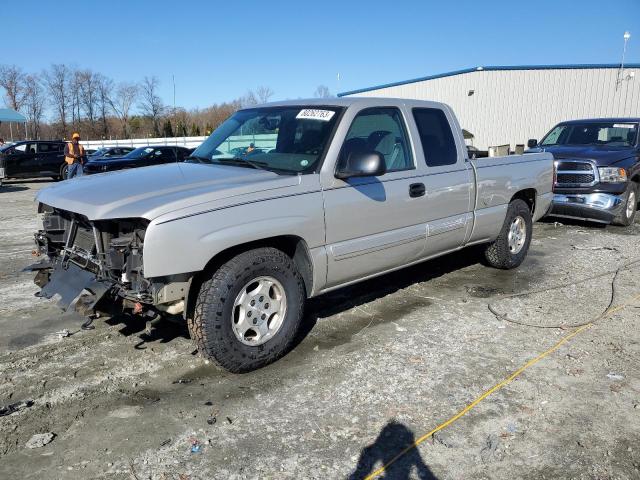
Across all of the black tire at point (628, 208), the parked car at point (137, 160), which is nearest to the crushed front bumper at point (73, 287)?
the black tire at point (628, 208)

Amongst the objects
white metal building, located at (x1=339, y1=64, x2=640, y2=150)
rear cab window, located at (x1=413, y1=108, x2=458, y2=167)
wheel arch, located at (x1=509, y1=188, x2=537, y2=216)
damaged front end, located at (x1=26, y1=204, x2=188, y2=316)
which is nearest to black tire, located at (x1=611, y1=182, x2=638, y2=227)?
wheel arch, located at (x1=509, y1=188, x2=537, y2=216)

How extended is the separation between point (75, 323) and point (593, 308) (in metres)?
4.94

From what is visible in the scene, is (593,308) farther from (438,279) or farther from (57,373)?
(57,373)

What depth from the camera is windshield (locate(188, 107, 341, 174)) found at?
408 cm

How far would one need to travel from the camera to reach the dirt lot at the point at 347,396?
275 cm

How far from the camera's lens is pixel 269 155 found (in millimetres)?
4230

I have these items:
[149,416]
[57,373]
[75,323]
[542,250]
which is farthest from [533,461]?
[542,250]

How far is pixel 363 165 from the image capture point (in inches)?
151

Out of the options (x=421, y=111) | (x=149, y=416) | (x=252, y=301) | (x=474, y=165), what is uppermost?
(x=421, y=111)

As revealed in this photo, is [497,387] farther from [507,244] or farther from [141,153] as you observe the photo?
[141,153]

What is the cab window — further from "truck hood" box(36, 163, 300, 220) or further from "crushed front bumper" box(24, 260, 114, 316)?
"crushed front bumper" box(24, 260, 114, 316)

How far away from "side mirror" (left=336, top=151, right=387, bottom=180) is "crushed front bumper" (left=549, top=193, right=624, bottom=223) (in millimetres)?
6368

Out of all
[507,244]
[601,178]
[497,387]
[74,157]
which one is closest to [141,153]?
[74,157]

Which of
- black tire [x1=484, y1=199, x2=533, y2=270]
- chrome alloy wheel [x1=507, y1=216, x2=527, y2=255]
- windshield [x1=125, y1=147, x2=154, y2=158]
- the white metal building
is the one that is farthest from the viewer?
the white metal building
